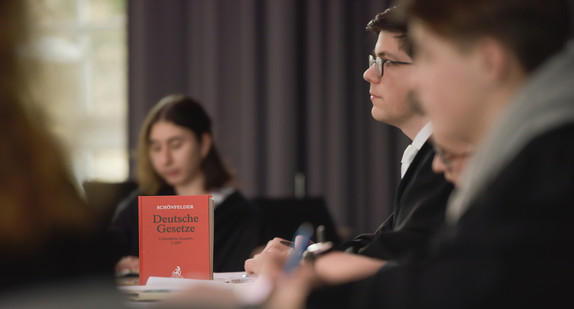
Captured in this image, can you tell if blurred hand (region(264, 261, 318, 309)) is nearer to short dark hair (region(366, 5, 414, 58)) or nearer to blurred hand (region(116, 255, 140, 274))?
short dark hair (region(366, 5, 414, 58))

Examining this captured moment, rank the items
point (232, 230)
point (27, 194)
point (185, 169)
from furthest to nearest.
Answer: point (185, 169) → point (232, 230) → point (27, 194)

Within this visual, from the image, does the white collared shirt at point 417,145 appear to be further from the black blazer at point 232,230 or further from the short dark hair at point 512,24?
the black blazer at point 232,230

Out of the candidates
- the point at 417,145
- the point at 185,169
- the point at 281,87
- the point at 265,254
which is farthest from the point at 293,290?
the point at 281,87

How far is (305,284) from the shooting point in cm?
80

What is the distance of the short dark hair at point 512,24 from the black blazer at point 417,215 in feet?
1.58

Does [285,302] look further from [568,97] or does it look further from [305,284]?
[568,97]

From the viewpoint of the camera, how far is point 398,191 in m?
1.41

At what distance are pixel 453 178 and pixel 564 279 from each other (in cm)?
39

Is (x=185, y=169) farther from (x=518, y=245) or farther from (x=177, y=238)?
(x=518, y=245)

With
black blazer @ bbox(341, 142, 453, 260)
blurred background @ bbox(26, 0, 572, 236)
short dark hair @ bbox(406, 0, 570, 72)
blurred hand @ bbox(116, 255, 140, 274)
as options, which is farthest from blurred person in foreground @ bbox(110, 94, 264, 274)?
short dark hair @ bbox(406, 0, 570, 72)

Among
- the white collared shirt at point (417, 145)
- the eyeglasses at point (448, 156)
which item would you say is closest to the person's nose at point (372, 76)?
the white collared shirt at point (417, 145)

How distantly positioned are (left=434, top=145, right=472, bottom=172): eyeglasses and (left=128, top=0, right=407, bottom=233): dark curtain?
9.70 feet

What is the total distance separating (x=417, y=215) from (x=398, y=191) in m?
0.18

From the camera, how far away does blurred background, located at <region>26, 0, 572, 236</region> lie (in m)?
4.13
